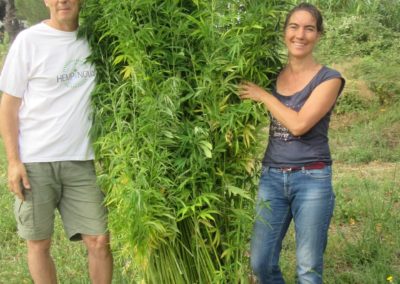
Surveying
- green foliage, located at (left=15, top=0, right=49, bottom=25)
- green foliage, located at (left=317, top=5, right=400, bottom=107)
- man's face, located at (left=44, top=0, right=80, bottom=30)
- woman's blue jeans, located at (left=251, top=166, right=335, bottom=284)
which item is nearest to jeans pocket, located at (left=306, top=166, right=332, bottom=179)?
woman's blue jeans, located at (left=251, top=166, right=335, bottom=284)

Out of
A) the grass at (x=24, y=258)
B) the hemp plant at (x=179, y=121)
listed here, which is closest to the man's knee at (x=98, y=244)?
the hemp plant at (x=179, y=121)

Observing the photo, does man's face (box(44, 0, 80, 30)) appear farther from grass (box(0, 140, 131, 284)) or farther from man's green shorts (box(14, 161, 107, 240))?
grass (box(0, 140, 131, 284))

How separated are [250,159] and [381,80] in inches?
276

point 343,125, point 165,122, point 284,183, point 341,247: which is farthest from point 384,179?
point 165,122

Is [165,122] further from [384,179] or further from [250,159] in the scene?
[384,179]

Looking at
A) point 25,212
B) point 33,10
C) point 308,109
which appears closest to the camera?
point 308,109

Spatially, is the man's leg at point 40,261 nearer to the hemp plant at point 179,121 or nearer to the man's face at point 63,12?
the hemp plant at point 179,121

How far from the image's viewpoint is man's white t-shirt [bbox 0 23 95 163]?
3.30 m

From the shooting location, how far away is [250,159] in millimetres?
3344

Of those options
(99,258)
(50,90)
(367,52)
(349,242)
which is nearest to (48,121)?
(50,90)

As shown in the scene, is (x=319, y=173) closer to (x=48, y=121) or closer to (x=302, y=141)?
(x=302, y=141)

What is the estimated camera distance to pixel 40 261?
3566 mm

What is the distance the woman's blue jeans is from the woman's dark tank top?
A: 6cm

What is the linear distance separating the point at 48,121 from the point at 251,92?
115 centimetres
